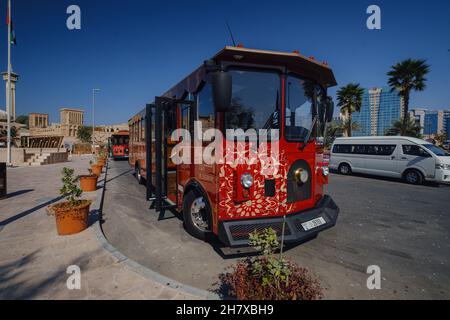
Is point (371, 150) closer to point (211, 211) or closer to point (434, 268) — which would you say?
point (434, 268)

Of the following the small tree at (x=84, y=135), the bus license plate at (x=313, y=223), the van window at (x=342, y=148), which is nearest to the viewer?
the bus license plate at (x=313, y=223)

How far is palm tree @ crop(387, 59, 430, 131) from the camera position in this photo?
23188mm

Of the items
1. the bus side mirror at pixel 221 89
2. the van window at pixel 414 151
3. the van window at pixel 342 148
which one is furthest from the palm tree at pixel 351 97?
the bus side mirror at pixel 221 89

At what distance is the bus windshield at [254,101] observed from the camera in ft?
12.7

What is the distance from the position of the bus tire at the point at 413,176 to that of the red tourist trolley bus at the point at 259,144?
970 cm

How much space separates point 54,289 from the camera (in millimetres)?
3043

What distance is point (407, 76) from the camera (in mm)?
23781

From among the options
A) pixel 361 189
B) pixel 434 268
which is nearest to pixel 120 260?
pixel 434 268

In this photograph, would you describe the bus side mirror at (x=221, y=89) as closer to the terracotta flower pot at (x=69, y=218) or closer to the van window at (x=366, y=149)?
the terracotta flower pot at (x=69, y=218)

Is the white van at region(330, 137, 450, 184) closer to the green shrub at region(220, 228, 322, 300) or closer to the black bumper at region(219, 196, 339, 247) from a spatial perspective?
the black bumper at region(219, 196, 339, 247)

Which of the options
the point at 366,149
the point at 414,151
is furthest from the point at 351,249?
the point at 366,149

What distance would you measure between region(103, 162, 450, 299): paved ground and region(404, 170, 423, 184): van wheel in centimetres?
447

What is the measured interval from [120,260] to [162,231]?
5.48 ft

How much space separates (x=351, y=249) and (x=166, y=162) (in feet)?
14.0
